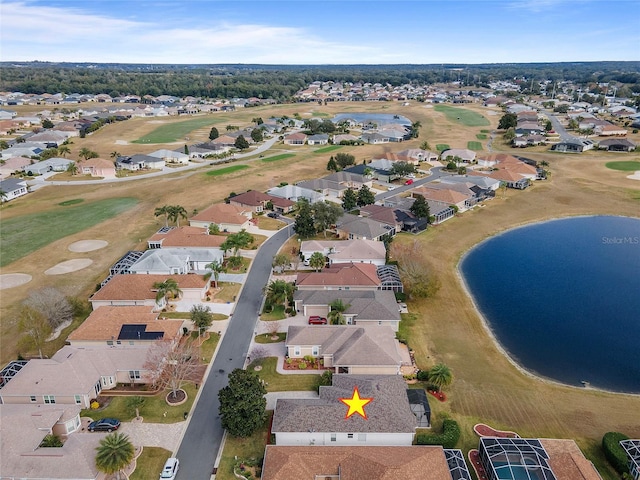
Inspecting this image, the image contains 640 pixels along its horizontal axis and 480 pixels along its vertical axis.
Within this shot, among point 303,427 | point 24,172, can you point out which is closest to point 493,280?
point 303,427

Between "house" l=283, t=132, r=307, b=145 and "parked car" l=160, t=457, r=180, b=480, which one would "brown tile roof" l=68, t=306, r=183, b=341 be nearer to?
"parked car" l=160, t=457, r=180, b=480

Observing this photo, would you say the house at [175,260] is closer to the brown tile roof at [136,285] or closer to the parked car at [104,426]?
the brown tile roof at [136,285]

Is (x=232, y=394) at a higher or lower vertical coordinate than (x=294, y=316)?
higher

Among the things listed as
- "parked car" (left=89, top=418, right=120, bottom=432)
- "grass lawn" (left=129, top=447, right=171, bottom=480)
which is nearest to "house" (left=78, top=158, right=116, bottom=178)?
"parked car" (left=89, top=418, right=120, bottom=432)

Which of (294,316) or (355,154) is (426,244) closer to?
(294,316)

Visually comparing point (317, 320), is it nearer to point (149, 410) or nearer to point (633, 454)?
point (149, 410)

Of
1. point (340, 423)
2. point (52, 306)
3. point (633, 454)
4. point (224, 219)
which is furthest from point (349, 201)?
point (633, 454)

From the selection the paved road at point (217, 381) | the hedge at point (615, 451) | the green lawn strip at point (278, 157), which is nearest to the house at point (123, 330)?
the paved road at point (217, 381)
